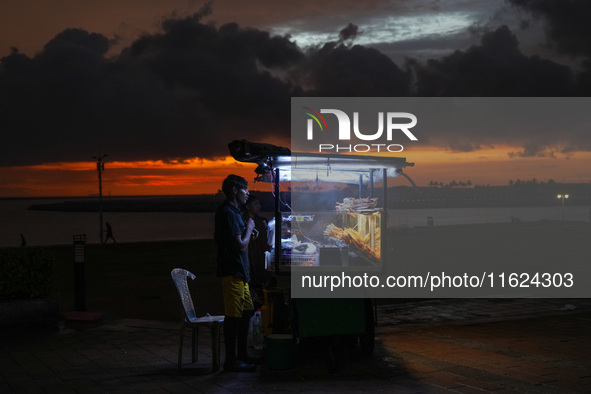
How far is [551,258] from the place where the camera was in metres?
21.9

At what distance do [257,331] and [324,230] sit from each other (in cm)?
146

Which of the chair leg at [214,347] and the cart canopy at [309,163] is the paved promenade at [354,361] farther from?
the cart canopy at [309,163]

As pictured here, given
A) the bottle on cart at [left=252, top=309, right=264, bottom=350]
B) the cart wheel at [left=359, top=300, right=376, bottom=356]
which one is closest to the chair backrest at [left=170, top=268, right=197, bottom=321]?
the bottle on cart at [left=252, top=309, right=264, bottom=350]

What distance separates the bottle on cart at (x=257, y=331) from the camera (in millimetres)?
8000

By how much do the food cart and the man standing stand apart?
44 centimetres

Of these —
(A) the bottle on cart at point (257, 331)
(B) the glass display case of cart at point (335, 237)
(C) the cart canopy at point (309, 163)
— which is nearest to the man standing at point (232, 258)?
(C) the cart canopy at point (309, 163)

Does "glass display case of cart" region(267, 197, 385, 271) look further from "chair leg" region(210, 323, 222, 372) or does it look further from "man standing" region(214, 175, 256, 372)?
"chair leg" region(210, 323, 222, 372)

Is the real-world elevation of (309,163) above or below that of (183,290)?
→ above

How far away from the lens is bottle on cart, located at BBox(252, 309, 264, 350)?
800cm

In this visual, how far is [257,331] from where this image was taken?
8.00m

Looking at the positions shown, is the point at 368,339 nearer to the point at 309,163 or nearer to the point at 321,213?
the point at 321,213

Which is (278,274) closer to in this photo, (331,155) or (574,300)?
(331,155)

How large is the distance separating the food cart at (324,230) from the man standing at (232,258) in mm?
437

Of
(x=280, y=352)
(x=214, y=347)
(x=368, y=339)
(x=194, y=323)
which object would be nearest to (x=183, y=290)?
(x=194, y=323)
